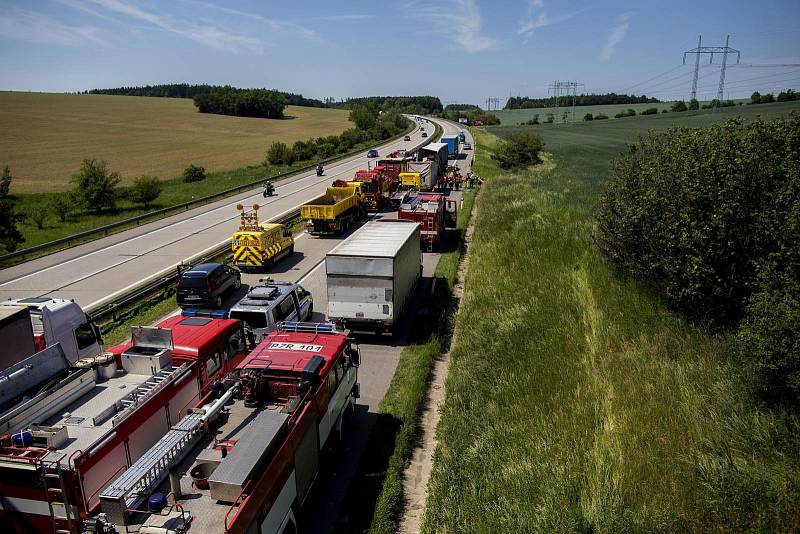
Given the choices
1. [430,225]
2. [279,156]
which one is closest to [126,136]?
[279,156]

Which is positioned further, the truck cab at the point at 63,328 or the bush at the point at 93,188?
the bush at the point at 93,188

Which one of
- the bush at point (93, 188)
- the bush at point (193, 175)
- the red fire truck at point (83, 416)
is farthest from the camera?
the bush at point (193, 175)

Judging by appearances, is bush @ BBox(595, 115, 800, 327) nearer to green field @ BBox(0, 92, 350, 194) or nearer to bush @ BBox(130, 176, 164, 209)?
bush @ BBox(130, 176, 164, 209)

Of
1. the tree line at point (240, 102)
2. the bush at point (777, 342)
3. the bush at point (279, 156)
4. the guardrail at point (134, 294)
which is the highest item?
the tree line at point (240, 102)

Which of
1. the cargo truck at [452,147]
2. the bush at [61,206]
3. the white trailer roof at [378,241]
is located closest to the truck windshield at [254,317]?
the white trailer roof at [378,241]

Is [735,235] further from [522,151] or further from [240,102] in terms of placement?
[240,102]

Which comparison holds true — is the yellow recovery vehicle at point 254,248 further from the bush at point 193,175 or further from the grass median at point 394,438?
the bush at point 193,175

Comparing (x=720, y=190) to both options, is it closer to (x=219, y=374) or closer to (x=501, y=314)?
(x=501, y=314)
